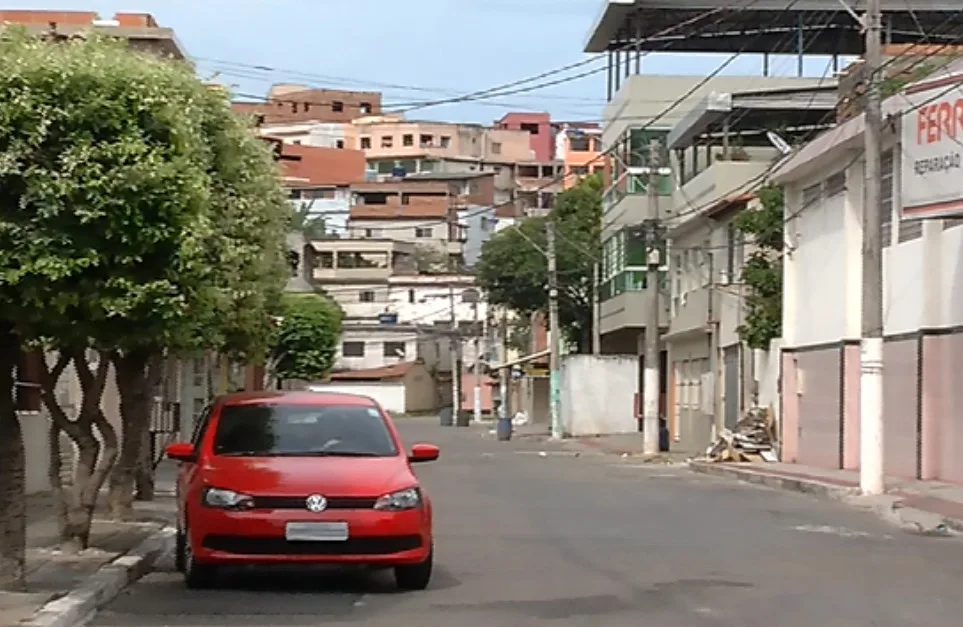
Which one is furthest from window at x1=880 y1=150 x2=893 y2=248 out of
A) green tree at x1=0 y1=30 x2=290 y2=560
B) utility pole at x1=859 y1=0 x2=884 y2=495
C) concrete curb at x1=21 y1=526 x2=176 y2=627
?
green tree at x1=0 y1=30 x2=290 y2=560

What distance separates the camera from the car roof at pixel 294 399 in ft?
47.0

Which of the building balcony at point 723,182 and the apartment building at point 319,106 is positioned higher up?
the apartment building at point 319,106

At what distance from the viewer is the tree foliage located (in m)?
38.2

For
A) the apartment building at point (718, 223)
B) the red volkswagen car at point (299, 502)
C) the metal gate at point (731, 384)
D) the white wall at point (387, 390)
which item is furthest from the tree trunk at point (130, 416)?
the white wall at point (387, 390)

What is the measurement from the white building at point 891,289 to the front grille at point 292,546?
13.1 meters

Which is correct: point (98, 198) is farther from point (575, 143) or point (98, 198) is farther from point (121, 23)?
point (575, 143)

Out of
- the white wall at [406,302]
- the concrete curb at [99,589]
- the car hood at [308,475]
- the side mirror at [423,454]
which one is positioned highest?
the white wall at [406,302]

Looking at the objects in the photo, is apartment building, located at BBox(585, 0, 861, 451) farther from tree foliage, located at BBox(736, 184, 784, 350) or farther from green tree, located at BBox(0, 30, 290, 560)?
green tree, located at BBox(0, 30, 290, 560)

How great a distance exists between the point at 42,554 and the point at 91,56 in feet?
16.8

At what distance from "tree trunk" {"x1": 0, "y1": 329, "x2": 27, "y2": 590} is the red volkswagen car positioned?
52.0 inches

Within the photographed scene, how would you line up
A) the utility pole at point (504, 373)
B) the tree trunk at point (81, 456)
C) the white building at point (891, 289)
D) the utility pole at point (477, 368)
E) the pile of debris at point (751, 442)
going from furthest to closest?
the utility pole at point (477, 368)
the utility pole at point (504, 373)
the pile of debris at point (751, 442)
the white building at point (891, 289)
the tree trunk at point (81, 456)

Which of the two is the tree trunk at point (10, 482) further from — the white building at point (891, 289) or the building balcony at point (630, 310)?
the building balcony at point (630, 310)

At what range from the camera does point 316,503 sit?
1262 centimetres

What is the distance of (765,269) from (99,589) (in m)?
28.7
